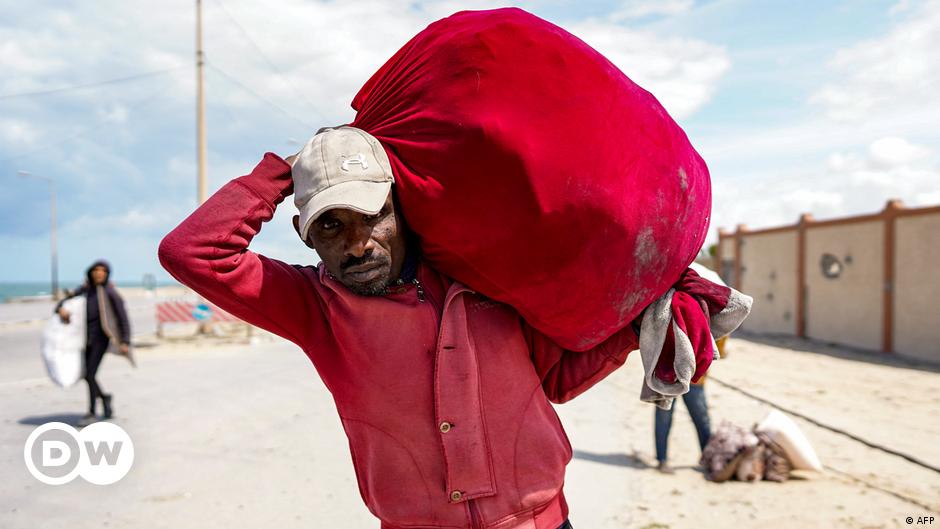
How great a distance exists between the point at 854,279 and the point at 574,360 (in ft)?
57.9

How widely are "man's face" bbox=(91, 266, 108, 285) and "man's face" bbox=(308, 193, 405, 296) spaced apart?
7663 mm

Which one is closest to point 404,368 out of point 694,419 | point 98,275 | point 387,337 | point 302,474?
point 387,337

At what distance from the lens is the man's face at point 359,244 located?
1.78 m

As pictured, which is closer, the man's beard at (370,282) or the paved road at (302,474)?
the man's beard at (370,282)

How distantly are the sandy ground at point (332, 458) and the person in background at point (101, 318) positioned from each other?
71cm

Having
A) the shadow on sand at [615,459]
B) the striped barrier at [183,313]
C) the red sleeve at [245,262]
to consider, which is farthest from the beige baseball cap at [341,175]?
the striped barrier at [183,313]

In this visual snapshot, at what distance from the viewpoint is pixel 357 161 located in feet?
5.65

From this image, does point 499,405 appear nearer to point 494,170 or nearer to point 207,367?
point 494,170

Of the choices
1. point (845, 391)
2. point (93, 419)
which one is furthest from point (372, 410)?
point (845, 391)

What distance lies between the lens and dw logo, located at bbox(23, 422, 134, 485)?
566 centimetres

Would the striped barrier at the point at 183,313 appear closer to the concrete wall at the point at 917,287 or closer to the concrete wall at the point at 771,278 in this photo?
the concrete wall at the point at 917,287

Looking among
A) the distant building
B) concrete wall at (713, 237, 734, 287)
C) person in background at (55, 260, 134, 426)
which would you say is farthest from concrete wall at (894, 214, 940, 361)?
person in background at (55, 260, 134, 426)

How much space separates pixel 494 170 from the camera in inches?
68.4

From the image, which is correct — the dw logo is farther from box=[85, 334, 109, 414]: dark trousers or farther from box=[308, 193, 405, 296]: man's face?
box=[308, 193, 405, 296]: man's face
